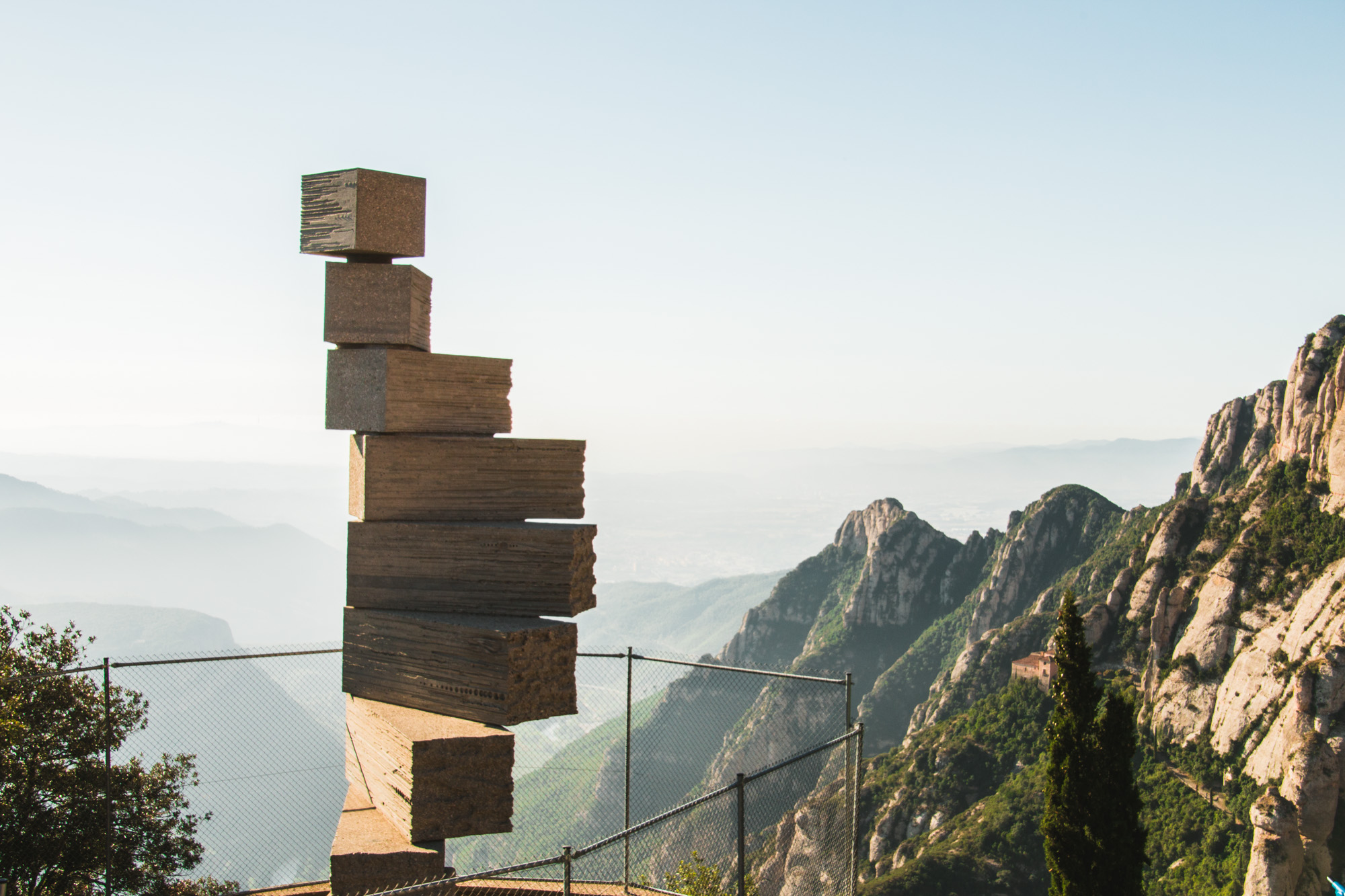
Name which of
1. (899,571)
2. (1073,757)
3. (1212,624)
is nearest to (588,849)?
(1073,757)

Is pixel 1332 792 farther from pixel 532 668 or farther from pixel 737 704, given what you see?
pixel 532 668

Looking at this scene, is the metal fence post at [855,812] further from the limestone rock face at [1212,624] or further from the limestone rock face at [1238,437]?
the limestone rock face at [1238,437]

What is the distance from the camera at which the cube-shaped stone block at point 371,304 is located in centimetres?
577

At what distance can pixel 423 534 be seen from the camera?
→ 5.66 meters

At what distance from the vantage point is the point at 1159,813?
45594 mm

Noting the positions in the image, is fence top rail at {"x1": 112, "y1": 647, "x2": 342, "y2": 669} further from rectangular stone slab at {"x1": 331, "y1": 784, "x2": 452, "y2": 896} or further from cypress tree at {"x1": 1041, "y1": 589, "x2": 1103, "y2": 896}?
cypress tree at {"x1": 1041, "y1": 589, "x2": 1103, "y2": 896}

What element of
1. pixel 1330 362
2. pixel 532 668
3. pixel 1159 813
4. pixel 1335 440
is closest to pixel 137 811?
pixel 532 668

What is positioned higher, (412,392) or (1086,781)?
(412,392)

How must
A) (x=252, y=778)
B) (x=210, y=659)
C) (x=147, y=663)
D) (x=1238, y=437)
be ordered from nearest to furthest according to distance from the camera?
(x=147, y=663)
(x=210, y=659)
(x=252, y=778)
(x=1238, y=437)

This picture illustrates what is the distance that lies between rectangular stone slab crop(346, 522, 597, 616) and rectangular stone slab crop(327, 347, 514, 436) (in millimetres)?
651

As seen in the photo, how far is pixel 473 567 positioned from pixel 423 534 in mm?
389

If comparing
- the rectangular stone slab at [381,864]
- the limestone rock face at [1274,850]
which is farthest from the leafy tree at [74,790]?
→ the limestone rock face at [1274,850]

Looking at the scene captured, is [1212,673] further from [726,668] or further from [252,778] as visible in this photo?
[252,778]

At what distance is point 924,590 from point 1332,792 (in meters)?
68.5
